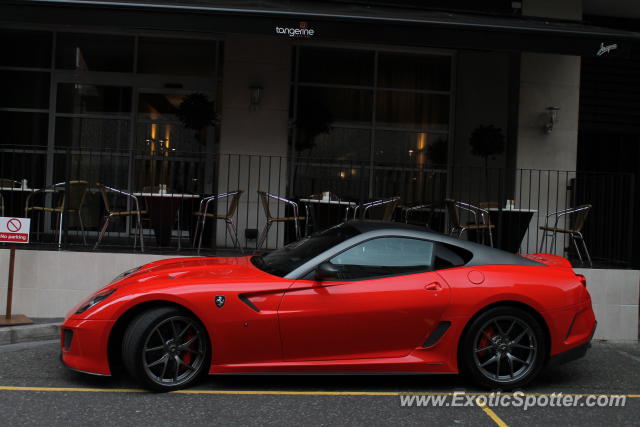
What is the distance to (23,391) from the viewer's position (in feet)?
16.0

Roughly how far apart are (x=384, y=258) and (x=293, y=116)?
704 centimetres

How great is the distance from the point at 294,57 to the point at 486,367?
8.10 meters

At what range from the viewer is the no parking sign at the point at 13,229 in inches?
268

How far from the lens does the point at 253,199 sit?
10336 millimetres

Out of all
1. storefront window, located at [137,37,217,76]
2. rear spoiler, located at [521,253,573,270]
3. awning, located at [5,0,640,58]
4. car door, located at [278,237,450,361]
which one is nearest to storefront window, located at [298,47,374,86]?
storefront window, located at [137,37,217,76]

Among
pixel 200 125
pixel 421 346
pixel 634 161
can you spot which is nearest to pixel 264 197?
pixel 200 125

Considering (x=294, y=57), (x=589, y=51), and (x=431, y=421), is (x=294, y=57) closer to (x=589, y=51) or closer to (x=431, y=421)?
(x=589, y=51)

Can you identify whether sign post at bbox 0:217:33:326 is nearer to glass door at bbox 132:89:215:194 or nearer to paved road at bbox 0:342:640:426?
paved road at bbox 0:342:640:426

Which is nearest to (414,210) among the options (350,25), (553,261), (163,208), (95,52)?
(350,25)

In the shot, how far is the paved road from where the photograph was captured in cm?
438

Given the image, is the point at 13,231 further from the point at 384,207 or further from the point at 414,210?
the point at 414,210

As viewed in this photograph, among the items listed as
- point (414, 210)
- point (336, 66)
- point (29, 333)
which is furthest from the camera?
point (336, 66)

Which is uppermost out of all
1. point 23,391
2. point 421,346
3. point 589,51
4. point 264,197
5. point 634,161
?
point 589,51

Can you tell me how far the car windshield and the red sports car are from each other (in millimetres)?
25
